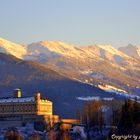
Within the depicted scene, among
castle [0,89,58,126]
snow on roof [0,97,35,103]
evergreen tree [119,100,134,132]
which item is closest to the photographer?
evergreen tree [119,100,134,132]

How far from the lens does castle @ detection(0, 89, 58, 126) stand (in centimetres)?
15725

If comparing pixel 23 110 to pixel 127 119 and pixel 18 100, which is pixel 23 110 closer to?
pixel 18 100

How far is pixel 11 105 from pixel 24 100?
9.45 ft

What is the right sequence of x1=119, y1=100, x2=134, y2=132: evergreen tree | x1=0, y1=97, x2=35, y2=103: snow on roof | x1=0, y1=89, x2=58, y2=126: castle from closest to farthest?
x1=119, y1=100, x2=134, y2=132: evergreen tree < x1=0, y1=89, x2=58, y2=126: castle < x1=0, y1=97, x2=35, y2=103: snow on roof

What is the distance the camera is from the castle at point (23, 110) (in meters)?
157

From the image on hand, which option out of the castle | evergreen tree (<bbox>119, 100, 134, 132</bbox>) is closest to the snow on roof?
the castle

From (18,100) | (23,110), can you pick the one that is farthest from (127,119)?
(18,100)

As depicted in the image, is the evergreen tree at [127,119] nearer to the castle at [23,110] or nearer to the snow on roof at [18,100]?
the castle at [23,110]

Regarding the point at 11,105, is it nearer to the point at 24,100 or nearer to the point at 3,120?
the point at 24,100

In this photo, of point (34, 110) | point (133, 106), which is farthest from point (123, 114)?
point (34, 110)

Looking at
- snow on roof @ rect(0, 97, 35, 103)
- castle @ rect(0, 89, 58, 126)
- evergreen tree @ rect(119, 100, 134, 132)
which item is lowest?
evergreen tree @ rect(119, 100, 134, 132)

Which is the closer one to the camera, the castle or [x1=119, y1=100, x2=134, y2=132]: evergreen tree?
[x1=119, y1=100, x2=134, y2=132]: evergreen tree

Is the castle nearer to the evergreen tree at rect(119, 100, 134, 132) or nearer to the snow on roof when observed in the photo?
the snow on roof

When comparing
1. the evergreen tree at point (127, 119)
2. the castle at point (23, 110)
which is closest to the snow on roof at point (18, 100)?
the castle at point (23, 110)
